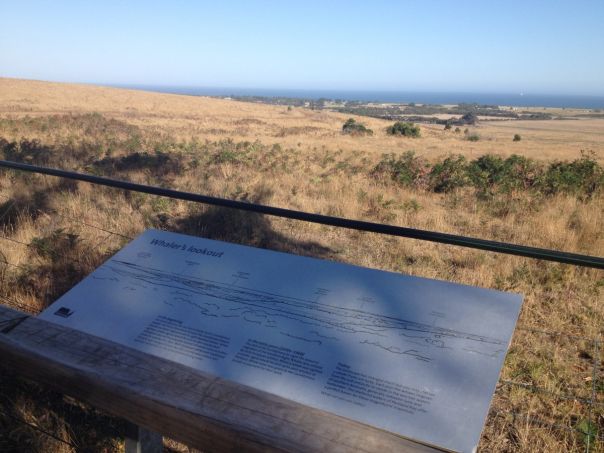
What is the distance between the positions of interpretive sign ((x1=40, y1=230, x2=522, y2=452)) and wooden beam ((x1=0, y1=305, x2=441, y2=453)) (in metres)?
0.31

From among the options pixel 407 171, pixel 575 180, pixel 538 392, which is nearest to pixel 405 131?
pixel 407 171

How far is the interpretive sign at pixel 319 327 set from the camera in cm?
158

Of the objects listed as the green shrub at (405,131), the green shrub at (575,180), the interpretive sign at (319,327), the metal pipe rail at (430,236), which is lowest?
the green shrub at (405,131)

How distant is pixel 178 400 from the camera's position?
1363mm

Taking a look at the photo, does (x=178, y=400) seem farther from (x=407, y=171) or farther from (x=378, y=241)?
(x=407, y=171)

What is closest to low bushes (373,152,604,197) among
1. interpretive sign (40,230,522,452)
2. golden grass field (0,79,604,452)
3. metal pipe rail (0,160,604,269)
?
golden grass field (0,79,604,452)

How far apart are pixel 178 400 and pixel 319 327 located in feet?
2.21

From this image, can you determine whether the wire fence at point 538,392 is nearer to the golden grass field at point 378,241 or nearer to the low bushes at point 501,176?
the golden grass field at point 378,241

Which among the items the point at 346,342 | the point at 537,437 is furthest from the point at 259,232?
the point at 346,342

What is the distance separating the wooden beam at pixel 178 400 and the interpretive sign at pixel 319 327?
0.31m

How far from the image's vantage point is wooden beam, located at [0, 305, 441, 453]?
124cm

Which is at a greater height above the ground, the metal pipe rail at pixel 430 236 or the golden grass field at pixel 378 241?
the metal pipe rail at pixel 430 236

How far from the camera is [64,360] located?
1536 mm

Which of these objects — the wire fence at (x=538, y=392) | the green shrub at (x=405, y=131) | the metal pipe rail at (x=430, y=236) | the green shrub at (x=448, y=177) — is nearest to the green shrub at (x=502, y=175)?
the green shrub at (x=448, y=177)
